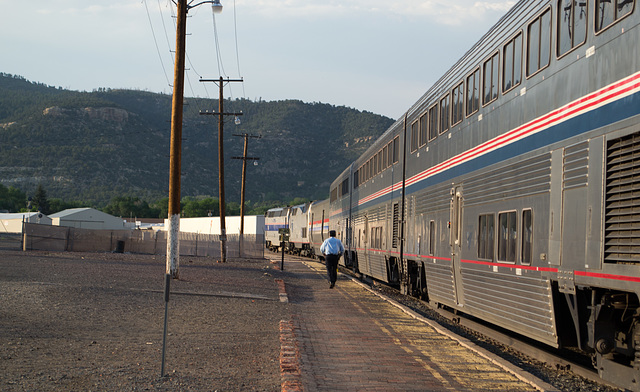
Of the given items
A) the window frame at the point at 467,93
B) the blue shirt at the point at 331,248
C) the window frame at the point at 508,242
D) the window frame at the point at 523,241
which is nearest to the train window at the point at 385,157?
the blue shirt at the point at 331,248

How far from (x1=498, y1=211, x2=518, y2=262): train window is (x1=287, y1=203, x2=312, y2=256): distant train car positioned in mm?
44550

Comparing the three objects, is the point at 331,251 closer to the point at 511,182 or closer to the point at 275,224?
the point at 511,182

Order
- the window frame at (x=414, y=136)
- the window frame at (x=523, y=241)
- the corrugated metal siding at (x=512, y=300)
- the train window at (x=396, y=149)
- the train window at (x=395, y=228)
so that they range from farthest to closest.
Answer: the train window at (x=396, y=149) < the train window at (x=395, y=228) < the window frame at (x=414, y=136) < the window frame at (x=523, y=241) < the corrugated metal siding at (x=512, y=300)

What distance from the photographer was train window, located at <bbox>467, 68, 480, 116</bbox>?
12.1 m

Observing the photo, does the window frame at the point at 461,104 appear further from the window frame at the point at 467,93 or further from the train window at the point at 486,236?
the train window at the point at 486,236

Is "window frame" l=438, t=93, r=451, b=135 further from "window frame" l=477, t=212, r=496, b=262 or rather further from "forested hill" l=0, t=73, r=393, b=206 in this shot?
"forested hill" l=0, t=73, r=393, b=206

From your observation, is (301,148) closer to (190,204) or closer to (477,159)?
(190,204)

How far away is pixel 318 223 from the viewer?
48531 mm

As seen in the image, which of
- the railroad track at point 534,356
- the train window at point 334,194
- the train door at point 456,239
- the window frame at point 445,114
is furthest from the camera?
the train window at point 334,194

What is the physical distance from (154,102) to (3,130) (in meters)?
61.7

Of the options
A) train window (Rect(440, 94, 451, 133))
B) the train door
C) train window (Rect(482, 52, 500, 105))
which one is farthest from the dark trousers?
train window (Rect(482, 52, 500, 105))

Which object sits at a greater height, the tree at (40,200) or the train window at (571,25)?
the tree at (40,200)

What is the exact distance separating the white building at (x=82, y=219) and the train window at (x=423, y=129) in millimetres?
65098

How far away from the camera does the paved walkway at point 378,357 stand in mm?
8242
